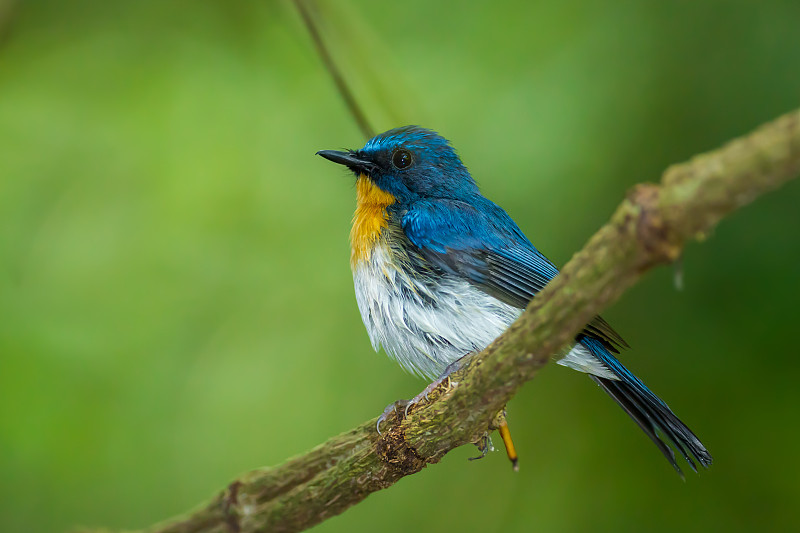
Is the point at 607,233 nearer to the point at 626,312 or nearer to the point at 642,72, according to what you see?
the point at 626,312

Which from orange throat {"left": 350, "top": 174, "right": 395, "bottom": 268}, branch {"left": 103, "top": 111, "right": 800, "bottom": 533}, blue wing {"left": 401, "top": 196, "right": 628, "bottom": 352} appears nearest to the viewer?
branch {"left": 103, "top": 111, "right": 800, "bottom": 533}

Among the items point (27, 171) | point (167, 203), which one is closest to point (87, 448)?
point (167, 203)

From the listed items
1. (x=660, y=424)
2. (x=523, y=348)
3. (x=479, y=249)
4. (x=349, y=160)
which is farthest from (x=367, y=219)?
(x=523, y=348)

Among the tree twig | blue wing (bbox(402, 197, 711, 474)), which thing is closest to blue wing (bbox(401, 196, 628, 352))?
blue wing (bbox(402, 197, 711, 474))

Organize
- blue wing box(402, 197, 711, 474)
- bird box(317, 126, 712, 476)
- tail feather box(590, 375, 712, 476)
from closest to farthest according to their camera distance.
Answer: tail feather box(590, 375, 712, 476) < blue wing box(402, 197, 711, 474) < bird box(317, 126, 712, 476)

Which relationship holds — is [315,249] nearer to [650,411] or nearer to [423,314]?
[423,314]

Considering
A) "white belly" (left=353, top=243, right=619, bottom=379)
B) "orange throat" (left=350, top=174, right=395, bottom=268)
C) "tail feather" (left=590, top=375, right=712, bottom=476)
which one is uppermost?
"orange throat" (left=350, top=174, right=395, bottom=268)

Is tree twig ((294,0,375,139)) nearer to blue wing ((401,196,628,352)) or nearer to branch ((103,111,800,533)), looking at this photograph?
blue wing ((401,196,628,352))
